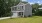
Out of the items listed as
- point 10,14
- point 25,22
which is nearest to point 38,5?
point 25,22

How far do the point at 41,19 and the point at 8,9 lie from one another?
43.8 inches

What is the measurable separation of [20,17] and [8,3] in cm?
68

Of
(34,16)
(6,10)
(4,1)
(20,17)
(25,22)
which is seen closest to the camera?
(25,22)

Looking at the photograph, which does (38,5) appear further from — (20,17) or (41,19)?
(20,17)

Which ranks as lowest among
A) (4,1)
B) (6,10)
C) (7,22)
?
(7,22)

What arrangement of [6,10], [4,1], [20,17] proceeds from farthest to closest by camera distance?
1. [4,1]
2. [6,10]
3. [20,17]

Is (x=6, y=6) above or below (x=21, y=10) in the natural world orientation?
above

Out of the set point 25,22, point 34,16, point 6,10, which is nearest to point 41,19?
point 34,16

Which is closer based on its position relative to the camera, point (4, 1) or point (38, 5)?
point (38, 5)

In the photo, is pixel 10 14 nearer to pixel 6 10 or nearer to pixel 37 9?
pixel 6 10

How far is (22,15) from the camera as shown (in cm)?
363

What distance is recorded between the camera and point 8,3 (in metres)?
3.84

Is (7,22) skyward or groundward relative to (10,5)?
groundward

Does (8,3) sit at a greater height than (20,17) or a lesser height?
greater
